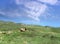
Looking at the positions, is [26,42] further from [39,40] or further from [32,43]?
[39,40]

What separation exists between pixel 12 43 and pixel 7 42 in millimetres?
1900

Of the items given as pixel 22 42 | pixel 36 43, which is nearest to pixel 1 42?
pixel 22 42

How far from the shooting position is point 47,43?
49.1 m

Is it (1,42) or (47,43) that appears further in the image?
(47,43)

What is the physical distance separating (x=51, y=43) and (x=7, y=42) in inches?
464

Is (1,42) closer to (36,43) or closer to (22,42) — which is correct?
(22,42)

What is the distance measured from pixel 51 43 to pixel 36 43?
4.27m

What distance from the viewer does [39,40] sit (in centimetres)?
5134

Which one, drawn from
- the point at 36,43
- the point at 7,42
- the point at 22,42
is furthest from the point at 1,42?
the point at 36,43

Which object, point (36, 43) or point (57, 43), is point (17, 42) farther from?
point (57, 43)

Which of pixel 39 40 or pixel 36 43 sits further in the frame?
pixel 39 40

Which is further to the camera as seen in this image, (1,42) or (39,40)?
(39,40)

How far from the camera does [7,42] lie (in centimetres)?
4672

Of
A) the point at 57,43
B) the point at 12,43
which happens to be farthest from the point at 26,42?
the point at 57,43
